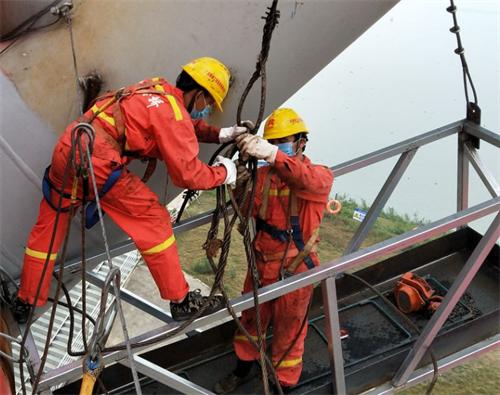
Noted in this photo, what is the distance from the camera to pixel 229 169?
258 centimetres

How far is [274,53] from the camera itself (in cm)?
285

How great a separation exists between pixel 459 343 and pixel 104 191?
224 centimetres

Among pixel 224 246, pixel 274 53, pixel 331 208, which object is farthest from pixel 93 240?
pixel 331 208

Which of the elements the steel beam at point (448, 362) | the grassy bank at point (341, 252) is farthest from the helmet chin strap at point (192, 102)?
the grassy bank at point (341, 252)

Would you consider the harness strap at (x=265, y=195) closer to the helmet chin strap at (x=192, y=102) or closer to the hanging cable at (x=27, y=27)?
the helmet chin strap at (x=192, y=102)

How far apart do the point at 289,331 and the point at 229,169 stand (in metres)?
0.98

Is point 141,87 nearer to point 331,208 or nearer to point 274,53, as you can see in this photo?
point 274,53

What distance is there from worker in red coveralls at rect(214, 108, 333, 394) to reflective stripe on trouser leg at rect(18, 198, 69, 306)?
3.17 feet

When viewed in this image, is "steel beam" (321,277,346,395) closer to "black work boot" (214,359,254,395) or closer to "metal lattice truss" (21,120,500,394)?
"metal lattice truss" (21,120,500,394)

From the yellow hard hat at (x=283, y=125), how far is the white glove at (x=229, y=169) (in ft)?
1.08

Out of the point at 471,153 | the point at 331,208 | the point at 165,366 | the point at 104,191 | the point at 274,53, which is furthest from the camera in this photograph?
the point at 331,208

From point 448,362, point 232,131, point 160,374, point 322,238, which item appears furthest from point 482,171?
point 322,238

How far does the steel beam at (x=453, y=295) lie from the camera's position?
286cm

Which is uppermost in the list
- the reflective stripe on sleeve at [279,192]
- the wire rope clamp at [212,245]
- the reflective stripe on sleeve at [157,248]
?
the reflective stripe on sleeve at [157,248]
